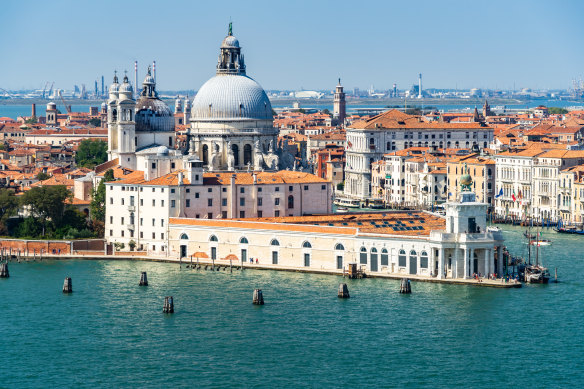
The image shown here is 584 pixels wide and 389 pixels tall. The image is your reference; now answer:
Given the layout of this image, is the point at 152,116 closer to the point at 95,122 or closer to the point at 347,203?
the point at 347,203

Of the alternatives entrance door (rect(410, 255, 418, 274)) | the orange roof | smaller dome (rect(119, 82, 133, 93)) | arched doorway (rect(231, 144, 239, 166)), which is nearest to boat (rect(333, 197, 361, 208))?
arched doorway (rect(231, 144, 239, 166))

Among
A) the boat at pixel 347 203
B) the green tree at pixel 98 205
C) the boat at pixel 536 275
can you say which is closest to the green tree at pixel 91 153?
the boat at pixel 347 203

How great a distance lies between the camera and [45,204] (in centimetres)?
4619

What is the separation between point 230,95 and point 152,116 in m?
3.79

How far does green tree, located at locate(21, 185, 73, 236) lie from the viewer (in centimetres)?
4625

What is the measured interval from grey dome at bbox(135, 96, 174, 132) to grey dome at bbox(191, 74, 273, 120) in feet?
5.82

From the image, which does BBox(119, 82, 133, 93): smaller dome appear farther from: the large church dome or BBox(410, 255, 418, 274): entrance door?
BBox(410, 255, 418, 274): entrance door

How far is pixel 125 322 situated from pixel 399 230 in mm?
10616

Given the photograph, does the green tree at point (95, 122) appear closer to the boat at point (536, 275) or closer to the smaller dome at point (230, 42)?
the smaller dome at point (230, 42)

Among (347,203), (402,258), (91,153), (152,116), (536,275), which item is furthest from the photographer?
(91,153)

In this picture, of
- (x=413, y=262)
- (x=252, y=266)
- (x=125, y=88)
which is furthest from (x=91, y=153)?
(x=413, y=262)

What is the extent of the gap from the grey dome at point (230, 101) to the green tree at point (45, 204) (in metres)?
8.63

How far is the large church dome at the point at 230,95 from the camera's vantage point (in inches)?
2096

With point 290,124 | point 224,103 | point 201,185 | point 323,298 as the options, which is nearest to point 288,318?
point 323,298
